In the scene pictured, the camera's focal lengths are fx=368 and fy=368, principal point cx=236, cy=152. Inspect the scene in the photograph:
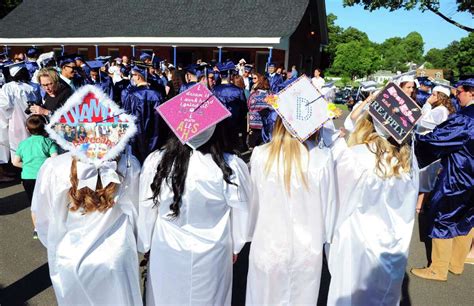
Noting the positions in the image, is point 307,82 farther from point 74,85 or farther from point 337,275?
point 74,85

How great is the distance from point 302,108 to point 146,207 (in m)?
1.32

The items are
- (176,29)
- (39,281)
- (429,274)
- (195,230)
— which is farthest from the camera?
(176,29)

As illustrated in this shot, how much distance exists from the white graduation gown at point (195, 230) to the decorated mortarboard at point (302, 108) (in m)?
0.46

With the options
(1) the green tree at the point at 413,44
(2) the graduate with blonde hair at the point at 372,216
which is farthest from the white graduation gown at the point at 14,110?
(1) the green tree at the point at 413,44

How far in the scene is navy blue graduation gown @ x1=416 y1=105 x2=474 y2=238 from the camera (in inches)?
142

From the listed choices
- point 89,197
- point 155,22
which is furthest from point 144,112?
point 155,22

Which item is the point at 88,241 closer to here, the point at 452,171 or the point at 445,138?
the point at 445,138

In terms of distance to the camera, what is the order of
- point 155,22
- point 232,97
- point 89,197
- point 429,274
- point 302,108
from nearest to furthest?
point 89,197
point 302,108
point 429,274
point 232,97
point 155,22

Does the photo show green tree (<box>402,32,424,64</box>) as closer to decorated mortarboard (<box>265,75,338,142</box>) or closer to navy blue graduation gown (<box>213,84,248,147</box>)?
navy blue graduation gown (<box>213,84,248,147</box>)

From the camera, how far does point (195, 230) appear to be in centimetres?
255

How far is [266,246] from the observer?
2.69m

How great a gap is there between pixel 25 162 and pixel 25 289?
55.5 inches

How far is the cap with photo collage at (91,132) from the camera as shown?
238cm

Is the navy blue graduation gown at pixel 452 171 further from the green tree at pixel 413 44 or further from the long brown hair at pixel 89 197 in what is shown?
the green tree at pixel 413 44
